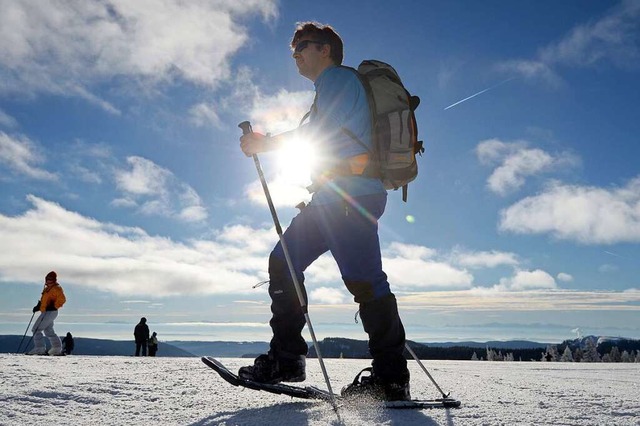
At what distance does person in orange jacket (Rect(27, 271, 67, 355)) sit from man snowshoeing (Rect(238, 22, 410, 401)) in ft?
39.9

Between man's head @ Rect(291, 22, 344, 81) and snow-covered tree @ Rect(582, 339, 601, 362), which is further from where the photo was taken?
snow-covered tree @ Rect(582, 339, 601, 362)

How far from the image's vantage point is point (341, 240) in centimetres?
320

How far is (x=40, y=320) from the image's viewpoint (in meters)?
13.0

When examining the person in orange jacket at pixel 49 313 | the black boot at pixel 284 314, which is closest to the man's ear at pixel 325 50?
the black boot at pixel 284 314

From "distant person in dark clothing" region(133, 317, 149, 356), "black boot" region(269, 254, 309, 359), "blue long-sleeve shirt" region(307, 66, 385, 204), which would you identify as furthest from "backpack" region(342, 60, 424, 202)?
"distant person in dark clothing" region(133, 317, 149, 356)

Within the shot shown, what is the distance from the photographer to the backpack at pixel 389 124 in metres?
3.31

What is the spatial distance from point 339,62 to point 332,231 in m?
1.46

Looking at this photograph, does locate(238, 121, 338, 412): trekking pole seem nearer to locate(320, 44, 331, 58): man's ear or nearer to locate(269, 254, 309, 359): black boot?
locate(269, 254, 309, 359): black boot

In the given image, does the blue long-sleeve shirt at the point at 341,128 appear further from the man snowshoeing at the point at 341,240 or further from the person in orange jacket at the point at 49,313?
the person in orange jacket at the point at 49,313

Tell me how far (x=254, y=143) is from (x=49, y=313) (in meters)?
12.3

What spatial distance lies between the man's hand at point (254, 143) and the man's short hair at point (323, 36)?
87 cm

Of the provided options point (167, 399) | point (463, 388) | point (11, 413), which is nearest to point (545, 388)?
point (463, 388)

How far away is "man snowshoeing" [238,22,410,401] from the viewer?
312 cm

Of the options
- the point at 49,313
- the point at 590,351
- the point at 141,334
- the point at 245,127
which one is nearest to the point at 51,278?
the point at 49,313
